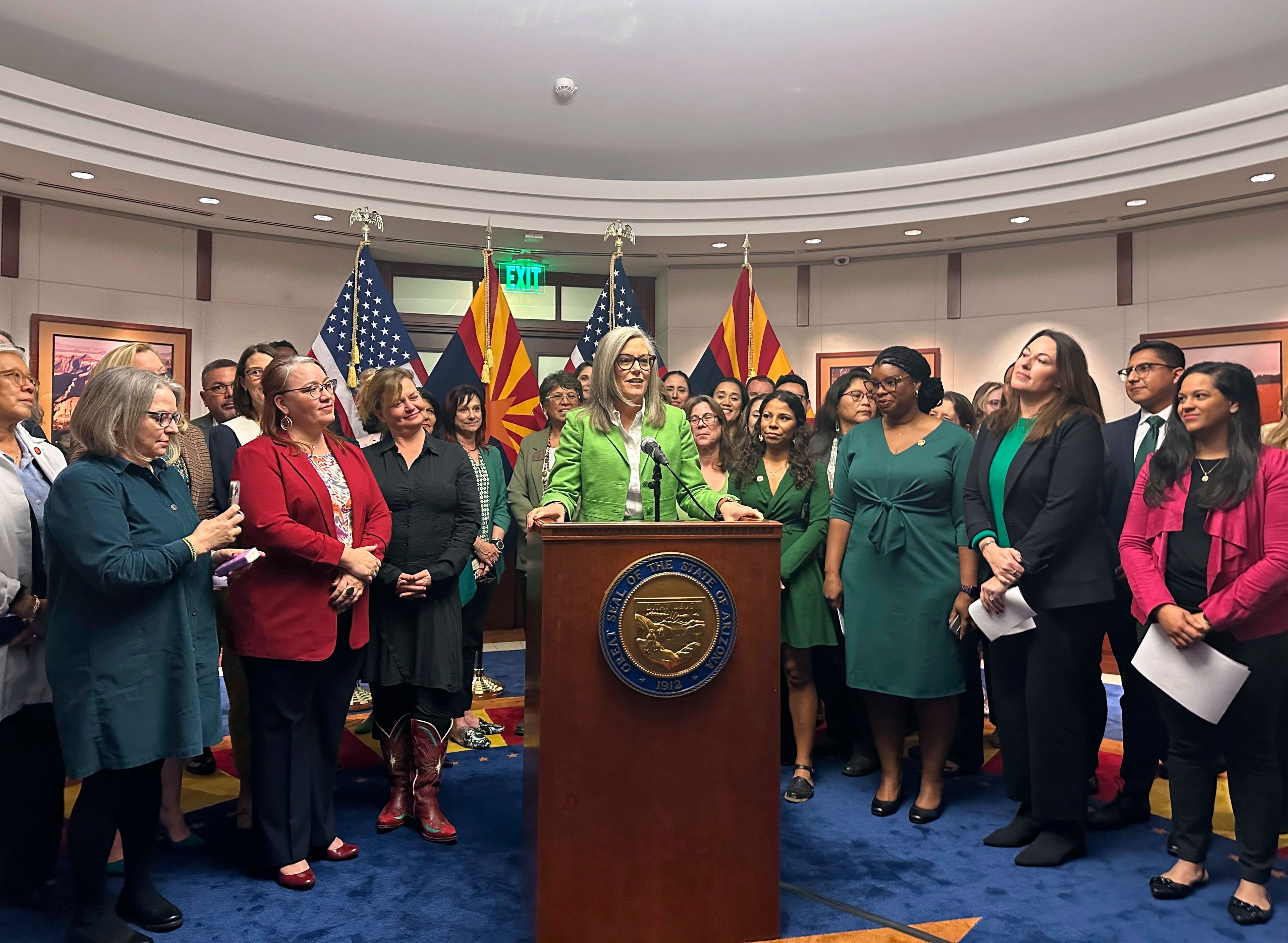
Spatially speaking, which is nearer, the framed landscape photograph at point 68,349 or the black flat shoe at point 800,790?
the black flat shoe at point 800,790

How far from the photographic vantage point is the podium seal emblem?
6.69 ft

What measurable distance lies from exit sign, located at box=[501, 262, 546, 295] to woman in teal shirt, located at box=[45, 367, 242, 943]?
6.09 metres

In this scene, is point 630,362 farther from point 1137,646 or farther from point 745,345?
point 745,345

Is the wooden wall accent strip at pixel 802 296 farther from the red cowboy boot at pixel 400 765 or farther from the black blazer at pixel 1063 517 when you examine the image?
the red cowboy boot at pixel 400 765

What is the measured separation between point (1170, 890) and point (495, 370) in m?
4.64

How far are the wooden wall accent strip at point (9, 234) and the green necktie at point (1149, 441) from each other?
A: 7.52 m

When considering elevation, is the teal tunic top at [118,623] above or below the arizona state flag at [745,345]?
below

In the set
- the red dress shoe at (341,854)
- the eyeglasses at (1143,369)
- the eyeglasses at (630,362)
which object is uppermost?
the eyeglasses at (1143,369)

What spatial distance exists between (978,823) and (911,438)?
137 centimetres

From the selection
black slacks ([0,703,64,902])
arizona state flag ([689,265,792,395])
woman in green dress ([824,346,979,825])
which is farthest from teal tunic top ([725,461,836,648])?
arizona state flag ([689,265,792,395])

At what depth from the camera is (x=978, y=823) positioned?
307 centimetres

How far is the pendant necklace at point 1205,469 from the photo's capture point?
2.46 metres

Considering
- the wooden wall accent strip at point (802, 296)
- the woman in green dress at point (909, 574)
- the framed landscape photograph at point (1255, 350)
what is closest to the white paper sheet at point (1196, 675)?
the woman in green dress at point (909, 574)

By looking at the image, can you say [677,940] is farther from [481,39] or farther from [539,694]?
[481,39]
